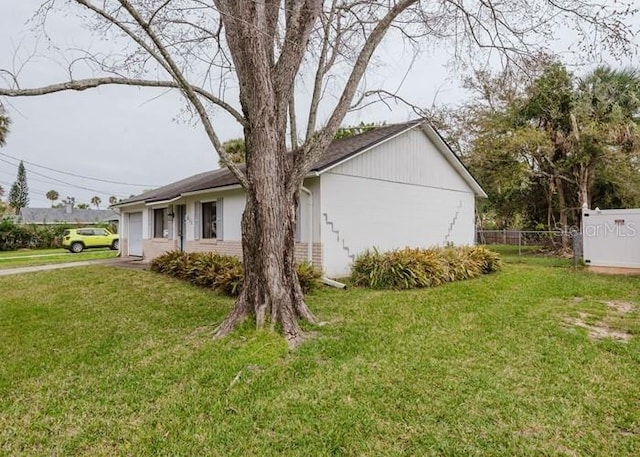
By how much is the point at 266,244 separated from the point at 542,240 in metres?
19.2

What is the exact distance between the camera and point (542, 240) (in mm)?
19656

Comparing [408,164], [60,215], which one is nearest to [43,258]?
[408,164]

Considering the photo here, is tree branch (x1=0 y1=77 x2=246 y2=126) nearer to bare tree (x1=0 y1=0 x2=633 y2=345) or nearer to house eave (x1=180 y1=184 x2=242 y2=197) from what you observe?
bare tree (x1=0 y1=0 x2=633 y2=345)

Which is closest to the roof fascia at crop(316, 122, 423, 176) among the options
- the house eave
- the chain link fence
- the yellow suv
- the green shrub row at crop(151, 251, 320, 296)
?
the green shrub row at crop(151, 251, 320, 296)

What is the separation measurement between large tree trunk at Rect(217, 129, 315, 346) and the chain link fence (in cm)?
1146

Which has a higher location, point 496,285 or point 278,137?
point 278,137

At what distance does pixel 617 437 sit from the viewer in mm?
2787

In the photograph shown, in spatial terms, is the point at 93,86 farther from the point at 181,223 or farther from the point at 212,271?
the point at 181,223

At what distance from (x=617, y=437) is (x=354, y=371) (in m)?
2.22

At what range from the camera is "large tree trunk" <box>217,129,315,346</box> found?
5.02 m

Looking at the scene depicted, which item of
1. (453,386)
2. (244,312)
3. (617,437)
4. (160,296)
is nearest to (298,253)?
(160,296)

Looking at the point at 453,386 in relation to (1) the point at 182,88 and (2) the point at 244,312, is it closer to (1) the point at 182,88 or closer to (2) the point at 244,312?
(2) the point at 244,312

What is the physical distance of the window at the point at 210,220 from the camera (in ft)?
41.6

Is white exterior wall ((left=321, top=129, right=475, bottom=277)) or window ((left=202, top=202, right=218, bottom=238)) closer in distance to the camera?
white exterior wall ((left=321, top=129, right=475, bottom=277))
